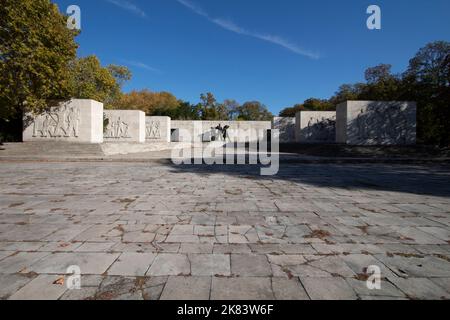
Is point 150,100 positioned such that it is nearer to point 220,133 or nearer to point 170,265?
point 220,133

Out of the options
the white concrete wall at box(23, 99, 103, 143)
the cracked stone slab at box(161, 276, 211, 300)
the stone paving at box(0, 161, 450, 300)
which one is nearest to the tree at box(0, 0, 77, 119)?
the white concrete wall at box(23, 99, 103, 143)

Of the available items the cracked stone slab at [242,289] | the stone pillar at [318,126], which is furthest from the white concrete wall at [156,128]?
the cracked stone slab at [242,289]

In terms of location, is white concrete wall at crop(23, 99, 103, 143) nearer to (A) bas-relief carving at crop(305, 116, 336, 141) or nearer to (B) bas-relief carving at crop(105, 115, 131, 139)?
(B) bas-relief carving at crop(105, 115, 131, 139)

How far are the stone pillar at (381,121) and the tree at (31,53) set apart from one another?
70.5 feet

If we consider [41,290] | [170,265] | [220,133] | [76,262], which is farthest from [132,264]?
[220,133]

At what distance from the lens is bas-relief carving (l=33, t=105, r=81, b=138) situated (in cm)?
1791

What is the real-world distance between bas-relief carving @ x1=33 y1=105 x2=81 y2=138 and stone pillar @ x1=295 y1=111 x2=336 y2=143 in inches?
899

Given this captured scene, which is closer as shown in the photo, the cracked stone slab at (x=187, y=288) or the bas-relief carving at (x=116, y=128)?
the cracked stone slab at (x=187, y=288)

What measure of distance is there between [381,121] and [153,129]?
982 inches

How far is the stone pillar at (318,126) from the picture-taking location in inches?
1086

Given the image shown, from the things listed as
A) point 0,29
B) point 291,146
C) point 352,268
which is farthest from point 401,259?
point 291,146

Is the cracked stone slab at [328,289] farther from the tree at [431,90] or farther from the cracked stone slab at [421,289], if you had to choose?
the tree at [431,90]

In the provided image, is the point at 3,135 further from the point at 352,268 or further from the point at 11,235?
the point at 352,268
